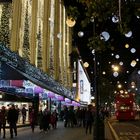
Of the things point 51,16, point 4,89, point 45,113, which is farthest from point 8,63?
point 51,16

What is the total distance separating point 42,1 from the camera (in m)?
50.5

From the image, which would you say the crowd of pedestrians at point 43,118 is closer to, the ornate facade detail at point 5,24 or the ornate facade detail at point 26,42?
the ornate facade detail at point 26,42

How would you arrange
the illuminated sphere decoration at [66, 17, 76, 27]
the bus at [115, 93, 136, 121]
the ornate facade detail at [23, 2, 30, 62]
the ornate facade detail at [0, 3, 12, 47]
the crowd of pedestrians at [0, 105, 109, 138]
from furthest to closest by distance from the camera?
the bus at [115, 93, 136, 121], the ornate facade detail at [23, 2, 30, 62], the ornate facade detail at [0, 3, 12, 47], the crowd of pedestrians at [0, 105, 109, 138], the illuminated sphere decoration at [66, 17, 76, 27]

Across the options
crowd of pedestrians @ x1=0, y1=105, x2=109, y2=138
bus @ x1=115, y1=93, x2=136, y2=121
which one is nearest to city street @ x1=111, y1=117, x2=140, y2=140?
crowd of pedestrians @ x1=0, y1=105, x2=109, y2=138

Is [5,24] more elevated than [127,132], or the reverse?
[5,24]

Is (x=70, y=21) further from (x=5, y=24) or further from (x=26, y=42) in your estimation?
(x=26, y=42)

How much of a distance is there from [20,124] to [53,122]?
10.0 feet

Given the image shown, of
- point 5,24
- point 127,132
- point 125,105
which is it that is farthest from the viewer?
point 125,105

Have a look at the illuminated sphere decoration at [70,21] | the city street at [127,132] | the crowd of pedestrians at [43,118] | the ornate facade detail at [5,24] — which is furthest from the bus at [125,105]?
the illuminated sphere decoration at [70,21]

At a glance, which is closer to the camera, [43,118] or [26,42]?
[43,118]

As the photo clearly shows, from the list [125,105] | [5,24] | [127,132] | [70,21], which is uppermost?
[5,24]

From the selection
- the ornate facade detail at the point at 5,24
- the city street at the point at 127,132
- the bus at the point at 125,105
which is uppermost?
the ornate facade detail at the point at 5,24

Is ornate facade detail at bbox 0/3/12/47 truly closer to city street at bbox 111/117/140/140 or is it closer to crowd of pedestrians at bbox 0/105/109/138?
crowd of pedestrians at bbox 0/105/109/138

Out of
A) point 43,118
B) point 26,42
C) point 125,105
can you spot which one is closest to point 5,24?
point 26,42
